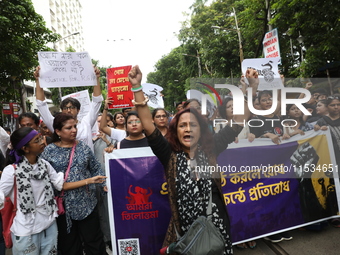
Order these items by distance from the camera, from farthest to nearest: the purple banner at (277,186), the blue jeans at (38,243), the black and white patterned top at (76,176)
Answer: the purple banner at (277,186)
the black and white patterned top at (76,176)
the blue jeans at (38,243)

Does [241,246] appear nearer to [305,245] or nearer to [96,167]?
[305,245]

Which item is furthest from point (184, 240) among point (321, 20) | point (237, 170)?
point (321, 20)

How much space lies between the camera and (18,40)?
1184cm

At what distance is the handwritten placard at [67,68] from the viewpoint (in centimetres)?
355

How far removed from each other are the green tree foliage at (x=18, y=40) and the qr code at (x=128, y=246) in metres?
A: 10.3

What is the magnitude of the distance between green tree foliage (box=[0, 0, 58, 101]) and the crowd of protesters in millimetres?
9652

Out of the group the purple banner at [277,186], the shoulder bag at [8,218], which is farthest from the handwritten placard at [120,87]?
the shoulder bag at [8,218]

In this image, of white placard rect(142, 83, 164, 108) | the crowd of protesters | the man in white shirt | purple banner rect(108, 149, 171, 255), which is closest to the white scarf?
the crowd of protesters

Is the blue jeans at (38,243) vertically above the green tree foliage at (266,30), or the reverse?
the green tree foliage at (266,30)

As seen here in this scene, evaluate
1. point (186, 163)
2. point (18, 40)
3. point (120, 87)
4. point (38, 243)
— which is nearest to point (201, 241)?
point (186, 163)

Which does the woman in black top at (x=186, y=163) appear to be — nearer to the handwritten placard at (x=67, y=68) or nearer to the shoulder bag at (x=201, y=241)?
the shoulder bag at (x=201, y=241)

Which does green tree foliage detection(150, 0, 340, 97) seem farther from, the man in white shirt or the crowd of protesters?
the man in white shirt

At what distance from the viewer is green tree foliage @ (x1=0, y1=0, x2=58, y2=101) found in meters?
11.4

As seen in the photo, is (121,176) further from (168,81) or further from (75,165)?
(168,81)
